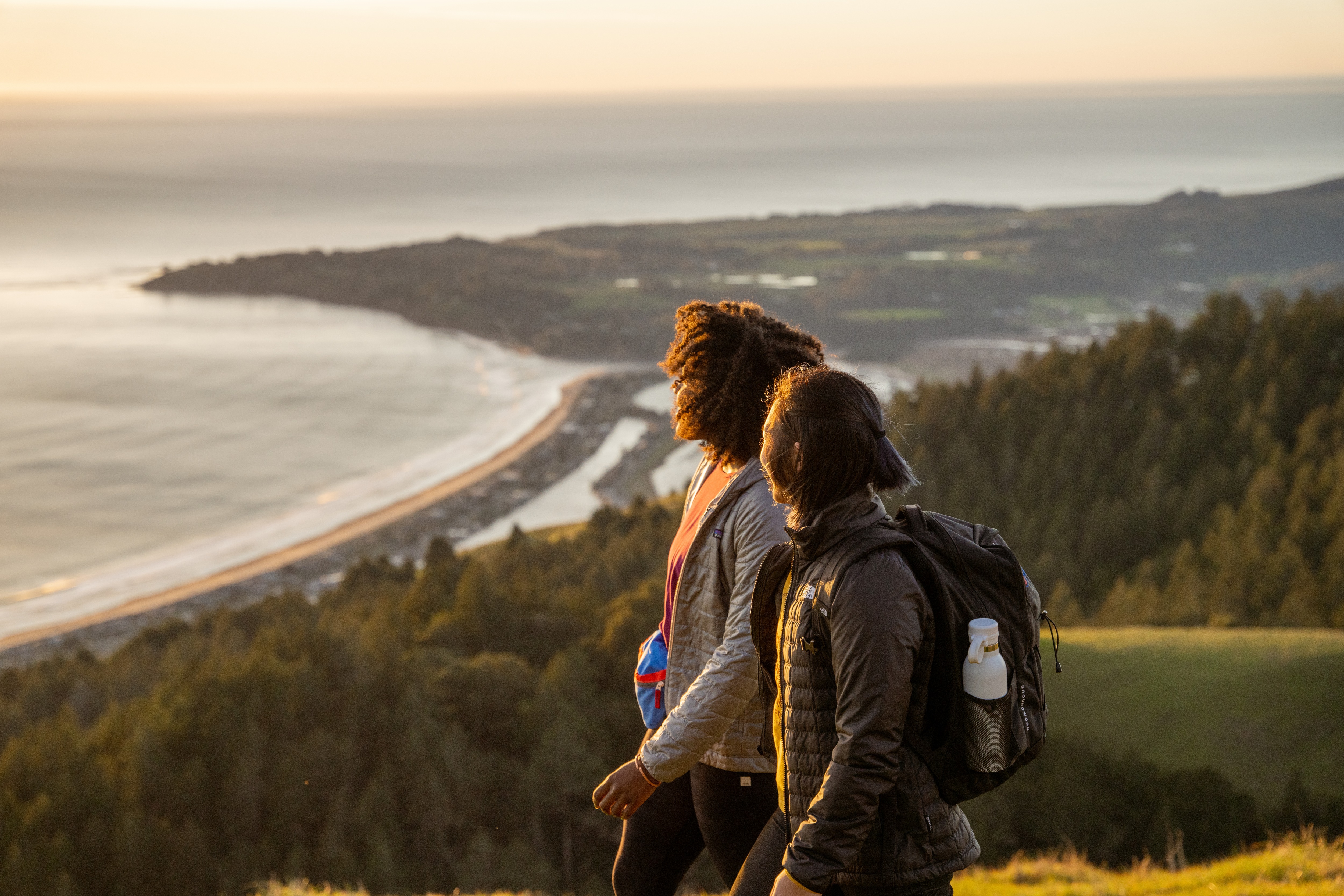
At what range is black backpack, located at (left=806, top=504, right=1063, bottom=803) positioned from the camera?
181 cm

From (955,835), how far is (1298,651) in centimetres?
1627

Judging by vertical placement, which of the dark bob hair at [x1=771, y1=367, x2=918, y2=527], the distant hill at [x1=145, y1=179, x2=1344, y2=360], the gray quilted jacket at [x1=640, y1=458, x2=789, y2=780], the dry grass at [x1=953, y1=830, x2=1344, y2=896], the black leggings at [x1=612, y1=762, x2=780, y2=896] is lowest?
the dry grass at [x1=953, y1=830, x2=1344, y2=896]

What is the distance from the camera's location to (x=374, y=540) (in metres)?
38.2

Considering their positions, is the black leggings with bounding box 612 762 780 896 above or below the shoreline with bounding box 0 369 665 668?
above

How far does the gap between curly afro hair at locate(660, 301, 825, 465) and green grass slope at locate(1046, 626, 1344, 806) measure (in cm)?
1451

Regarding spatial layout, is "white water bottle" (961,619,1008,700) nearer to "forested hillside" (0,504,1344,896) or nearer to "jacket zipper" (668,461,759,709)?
"jacket zipper" (668,461,759,709)

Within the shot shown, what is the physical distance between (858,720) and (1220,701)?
1611cm

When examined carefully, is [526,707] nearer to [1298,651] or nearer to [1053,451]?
[1298,651]

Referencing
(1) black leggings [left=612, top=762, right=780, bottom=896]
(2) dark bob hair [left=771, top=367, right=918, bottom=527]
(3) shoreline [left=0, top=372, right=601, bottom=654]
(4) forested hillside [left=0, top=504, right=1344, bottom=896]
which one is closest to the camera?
(2) dark bob hair [left=771, top=367, right=918, bottom=527]

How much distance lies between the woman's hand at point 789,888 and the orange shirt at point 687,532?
0.82m

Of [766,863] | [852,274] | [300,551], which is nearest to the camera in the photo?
[766,863]

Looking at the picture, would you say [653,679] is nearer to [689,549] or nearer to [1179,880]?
[689,549]

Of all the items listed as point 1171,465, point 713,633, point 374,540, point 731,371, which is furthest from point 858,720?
point 1171,465

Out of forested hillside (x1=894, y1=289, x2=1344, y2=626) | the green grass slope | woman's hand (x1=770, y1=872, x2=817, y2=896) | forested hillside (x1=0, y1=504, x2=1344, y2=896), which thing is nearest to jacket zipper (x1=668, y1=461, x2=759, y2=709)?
woman's hand (x1=770, y1=872, x2=817, y2=896)
